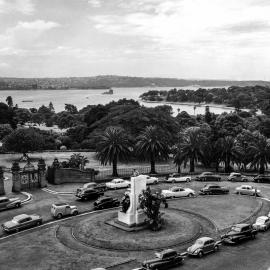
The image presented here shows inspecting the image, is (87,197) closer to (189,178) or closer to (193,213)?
(193,213)

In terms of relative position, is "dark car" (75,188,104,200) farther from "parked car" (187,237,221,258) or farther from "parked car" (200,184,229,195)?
"parked car" (187,237,221,258)

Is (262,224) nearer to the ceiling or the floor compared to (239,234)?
nearer to the floor

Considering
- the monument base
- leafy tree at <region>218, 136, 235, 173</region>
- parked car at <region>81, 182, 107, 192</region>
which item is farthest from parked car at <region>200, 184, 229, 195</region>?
leafy tree at <region>218, 136, 235, 173</region>

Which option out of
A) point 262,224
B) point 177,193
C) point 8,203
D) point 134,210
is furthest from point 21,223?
point 262,224

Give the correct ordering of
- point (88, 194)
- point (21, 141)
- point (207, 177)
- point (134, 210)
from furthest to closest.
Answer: point (21, 141) < point (207, 177) < point (88, 194) < point (134, 210)

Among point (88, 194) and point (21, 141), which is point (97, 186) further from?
point (21, 141)

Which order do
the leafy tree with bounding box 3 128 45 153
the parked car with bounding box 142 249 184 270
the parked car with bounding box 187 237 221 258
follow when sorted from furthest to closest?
the leafy tree with bounding box 3 128 45 153 → the parked car with bounding box 187 237 221 258 → the parked car with bounding box 142 249 184 270
